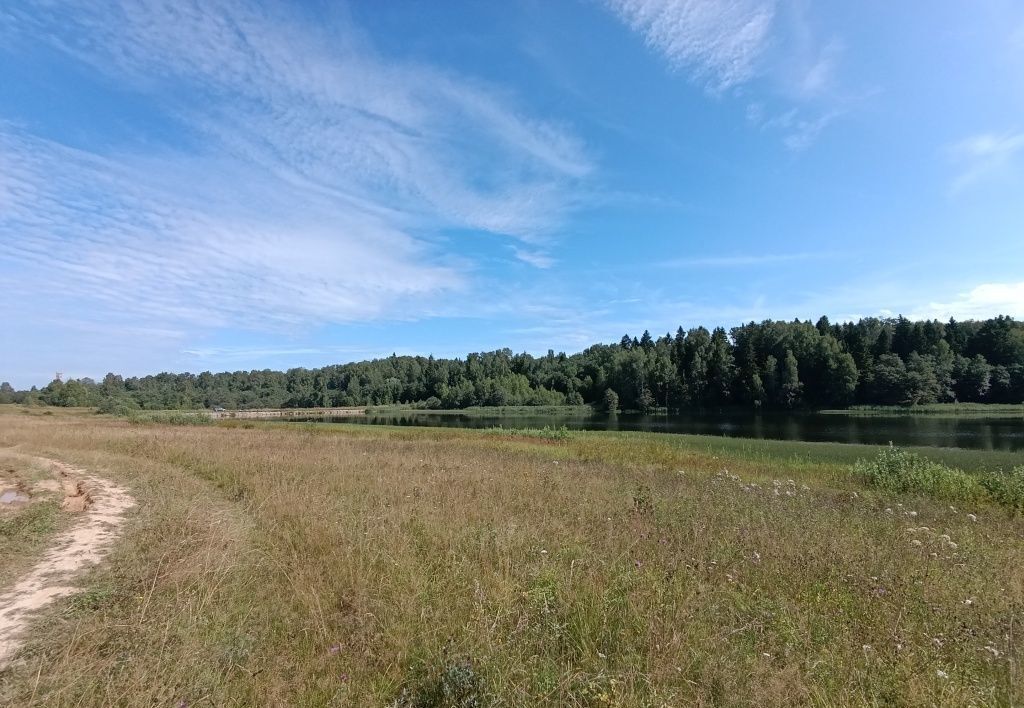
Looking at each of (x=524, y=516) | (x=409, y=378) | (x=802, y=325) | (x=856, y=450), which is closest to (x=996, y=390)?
(x=802, y=325)

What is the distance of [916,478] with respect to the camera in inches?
704

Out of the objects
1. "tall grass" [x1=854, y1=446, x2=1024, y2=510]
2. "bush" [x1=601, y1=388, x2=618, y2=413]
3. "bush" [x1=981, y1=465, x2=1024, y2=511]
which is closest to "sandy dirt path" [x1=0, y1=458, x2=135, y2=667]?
"tall grass" [x1=854, y1=446, x2=1024, y2=510]

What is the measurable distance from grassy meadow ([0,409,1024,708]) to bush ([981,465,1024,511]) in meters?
7.41

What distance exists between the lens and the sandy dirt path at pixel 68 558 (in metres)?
5.54

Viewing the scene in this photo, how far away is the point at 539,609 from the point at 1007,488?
62.5ft

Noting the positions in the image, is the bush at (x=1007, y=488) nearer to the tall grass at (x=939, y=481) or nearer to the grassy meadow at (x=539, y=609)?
the tall grass at (x=939, y=481)

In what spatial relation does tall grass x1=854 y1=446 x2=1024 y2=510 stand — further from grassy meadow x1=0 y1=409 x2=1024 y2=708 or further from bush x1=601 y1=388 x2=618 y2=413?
bush x1=601 y1=388 x2=618 y2=413

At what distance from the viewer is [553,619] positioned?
4668 mm

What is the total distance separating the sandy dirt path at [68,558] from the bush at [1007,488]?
21.4 metres

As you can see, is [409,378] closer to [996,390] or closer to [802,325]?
[802,325]

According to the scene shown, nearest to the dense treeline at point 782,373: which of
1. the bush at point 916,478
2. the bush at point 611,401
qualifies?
the bush at point 611,401

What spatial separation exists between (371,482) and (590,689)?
9.71 metres

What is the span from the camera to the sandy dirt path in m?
5.54

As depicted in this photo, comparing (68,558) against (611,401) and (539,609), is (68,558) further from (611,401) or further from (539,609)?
(611,401)
